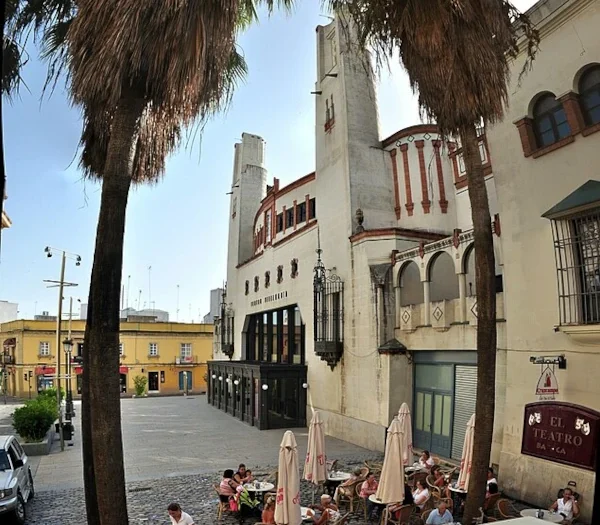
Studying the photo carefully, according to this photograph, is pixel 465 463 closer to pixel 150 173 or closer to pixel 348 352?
pixel 150 173

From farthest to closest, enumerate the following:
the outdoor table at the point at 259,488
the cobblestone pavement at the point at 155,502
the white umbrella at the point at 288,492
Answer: the outdoor table at the point at 259,488, the cobblestone pavement at the point at 155,502, the white umbrella at the point at 288,492

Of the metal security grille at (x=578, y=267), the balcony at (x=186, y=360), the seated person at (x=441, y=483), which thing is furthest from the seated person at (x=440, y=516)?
the balcony at (x=186, y=360)

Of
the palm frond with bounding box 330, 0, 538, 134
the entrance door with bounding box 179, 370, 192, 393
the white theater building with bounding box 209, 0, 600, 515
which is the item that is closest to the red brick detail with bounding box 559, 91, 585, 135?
the white theater building with bounding box 209, 0, 600, 515

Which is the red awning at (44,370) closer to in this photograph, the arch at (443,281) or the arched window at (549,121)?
the arch at (443,281)

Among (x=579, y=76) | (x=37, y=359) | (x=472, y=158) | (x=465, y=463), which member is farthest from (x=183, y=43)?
(x=37, y=359)

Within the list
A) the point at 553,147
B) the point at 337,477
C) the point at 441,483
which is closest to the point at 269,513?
the point at 337,477

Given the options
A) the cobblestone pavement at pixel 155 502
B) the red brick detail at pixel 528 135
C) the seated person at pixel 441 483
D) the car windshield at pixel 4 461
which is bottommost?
the cobblestone pavement at pixel 155 502

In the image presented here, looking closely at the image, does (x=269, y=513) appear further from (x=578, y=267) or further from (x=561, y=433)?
(x=578, y=267)

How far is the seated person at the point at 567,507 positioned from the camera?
10.4 m

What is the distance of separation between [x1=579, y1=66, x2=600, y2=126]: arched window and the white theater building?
33mm

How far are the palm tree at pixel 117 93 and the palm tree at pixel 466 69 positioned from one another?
8.39 ft

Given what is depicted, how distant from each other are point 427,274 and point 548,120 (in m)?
6.68

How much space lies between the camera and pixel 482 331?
28.9ft

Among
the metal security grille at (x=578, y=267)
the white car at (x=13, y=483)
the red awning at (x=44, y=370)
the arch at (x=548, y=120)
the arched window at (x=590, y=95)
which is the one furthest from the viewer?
the red awning at (x=44, y=370)
